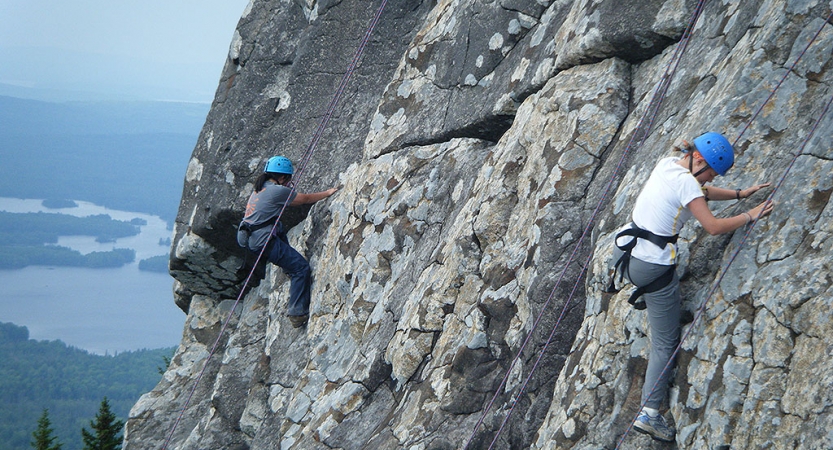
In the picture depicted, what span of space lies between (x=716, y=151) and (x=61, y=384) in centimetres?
13370

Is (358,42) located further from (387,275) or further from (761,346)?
(761,346)

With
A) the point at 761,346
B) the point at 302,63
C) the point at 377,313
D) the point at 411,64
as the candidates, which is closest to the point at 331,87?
the point at 302,63

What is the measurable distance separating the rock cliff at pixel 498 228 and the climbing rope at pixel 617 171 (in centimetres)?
6

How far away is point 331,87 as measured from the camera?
536 inches

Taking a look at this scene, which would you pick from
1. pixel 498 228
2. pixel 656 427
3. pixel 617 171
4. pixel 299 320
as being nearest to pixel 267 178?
pixel 299 320

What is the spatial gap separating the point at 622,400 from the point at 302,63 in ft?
31.2

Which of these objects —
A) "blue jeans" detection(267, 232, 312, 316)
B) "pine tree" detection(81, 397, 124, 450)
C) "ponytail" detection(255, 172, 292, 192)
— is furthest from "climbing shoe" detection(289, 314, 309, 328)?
"pine tree" detection(81, 397, 124, 450)

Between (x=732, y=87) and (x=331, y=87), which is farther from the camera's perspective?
(x=331, y=87)

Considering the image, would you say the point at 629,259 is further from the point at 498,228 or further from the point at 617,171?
the point at 498,228

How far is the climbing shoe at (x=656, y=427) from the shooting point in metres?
6.13

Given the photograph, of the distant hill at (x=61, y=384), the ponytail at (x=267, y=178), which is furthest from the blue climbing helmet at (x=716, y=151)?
the distant hill at (x=61, y=384)

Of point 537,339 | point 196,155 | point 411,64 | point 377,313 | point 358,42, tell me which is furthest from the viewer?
point 196,155

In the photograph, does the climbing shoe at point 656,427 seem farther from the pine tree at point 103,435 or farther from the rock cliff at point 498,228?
the pine tree at point 103,435

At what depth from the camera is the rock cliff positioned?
5.87 m
